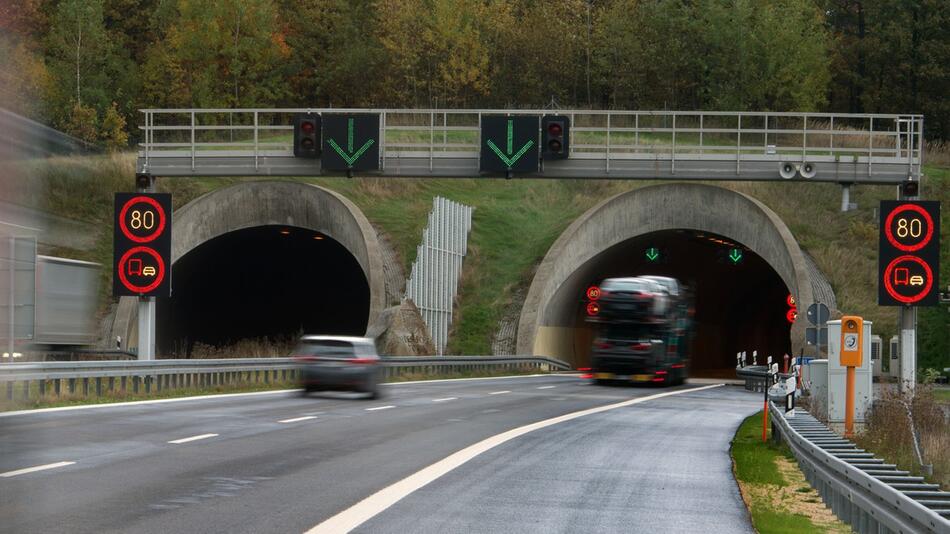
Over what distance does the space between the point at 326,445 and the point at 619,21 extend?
78381 millimetres

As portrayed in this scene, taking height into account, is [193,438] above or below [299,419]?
above

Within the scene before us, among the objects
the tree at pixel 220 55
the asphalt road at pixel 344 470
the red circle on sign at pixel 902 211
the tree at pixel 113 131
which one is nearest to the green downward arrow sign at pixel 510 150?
the red circle on sign at pixel 902 211

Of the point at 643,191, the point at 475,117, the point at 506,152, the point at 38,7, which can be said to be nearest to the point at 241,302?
the point at 643,191

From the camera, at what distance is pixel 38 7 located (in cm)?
475

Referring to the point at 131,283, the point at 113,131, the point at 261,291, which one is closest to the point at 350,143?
the point at 131,283

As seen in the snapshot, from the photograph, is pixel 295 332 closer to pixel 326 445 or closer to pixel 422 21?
pixel 422 21

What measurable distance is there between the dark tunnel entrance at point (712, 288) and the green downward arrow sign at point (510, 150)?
17.9 m

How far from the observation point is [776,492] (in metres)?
14.4

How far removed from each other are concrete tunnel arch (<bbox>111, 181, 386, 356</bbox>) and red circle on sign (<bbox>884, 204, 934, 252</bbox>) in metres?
23.7

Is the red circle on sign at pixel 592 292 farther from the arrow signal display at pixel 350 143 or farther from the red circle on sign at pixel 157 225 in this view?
the red circle on sign at pixel 157 225

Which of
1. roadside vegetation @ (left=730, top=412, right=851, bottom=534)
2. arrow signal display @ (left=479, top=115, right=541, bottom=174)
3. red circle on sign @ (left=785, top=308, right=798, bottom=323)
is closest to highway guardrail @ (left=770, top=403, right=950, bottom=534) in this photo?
roadside vegetation @ (left=730, top=412, right=851, bottom=534)

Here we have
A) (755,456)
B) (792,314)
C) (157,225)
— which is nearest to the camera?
(755,456)

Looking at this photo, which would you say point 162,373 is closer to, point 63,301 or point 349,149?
point 349,149

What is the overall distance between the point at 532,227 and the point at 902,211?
110 ft
